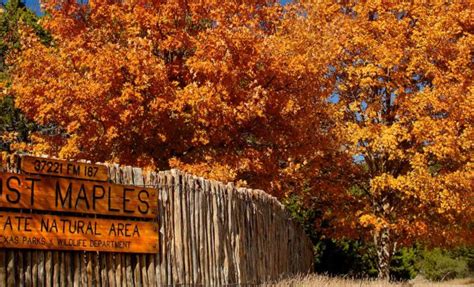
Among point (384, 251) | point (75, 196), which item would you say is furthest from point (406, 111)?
point (75, 196)

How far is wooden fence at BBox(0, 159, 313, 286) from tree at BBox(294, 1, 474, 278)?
6.37 meters

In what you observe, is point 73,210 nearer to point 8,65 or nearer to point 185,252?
point 185,252

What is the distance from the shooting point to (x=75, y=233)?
9156 millimetres

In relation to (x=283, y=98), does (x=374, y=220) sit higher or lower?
lower

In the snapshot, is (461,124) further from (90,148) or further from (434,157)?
(90,148)

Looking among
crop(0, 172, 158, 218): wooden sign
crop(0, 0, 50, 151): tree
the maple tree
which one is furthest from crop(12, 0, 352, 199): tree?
crop(0, 0, 50, 151): tree

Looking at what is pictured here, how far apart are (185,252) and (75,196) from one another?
230cm

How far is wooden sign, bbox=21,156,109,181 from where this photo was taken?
8.98m

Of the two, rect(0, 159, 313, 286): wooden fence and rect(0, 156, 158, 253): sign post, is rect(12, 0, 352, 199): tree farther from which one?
rect(0, 156, 158, 253): sign post

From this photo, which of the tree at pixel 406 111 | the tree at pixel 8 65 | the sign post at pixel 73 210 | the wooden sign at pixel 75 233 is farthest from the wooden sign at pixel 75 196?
the tree at pixel 8 65

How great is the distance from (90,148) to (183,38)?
13.0 ft

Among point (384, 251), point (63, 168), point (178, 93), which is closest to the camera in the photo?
point (63, 168)

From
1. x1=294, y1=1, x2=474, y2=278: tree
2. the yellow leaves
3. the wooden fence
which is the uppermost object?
x1=294, y1=1, x2=474, y2=278: tree

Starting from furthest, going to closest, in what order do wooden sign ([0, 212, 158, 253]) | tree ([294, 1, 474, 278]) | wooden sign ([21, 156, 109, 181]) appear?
1. tree ([294, 1, 474, 278])
2. wooden sign ([21, 156, 109, 181])
3. wooden sign ([0, 212, 158, 253])
